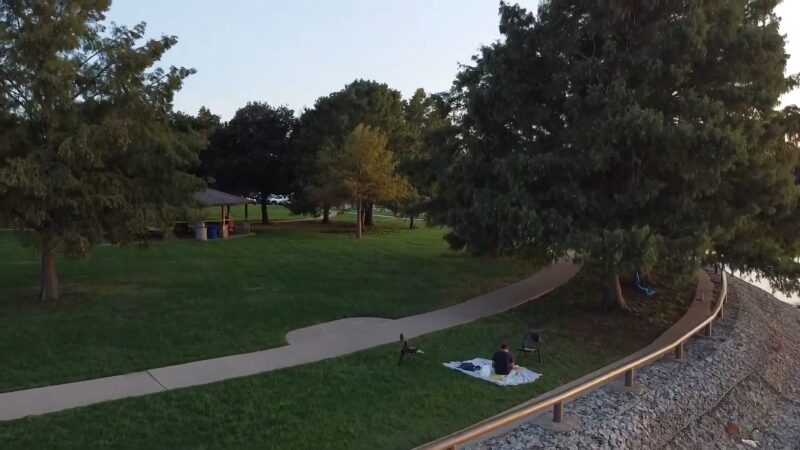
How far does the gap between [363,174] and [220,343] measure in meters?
23.5

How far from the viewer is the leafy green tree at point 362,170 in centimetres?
3419

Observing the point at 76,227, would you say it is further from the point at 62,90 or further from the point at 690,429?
the point at 690,429

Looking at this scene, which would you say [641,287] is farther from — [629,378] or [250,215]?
[250,215]

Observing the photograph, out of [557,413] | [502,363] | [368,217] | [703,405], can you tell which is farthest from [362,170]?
[557,413]

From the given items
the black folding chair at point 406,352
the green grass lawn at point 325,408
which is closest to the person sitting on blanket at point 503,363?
the green grass lawn at point 325,408

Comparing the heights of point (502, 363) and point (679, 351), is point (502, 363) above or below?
above

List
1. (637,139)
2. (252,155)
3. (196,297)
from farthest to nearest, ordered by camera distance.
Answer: (252,155), (196,297), (637,139)

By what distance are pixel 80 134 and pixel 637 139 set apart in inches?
444

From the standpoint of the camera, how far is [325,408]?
8.32 m

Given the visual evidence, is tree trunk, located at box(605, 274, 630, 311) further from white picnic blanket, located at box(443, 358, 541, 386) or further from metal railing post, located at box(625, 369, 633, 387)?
white picnic blanket, located at box(443, 358, 541, 386)

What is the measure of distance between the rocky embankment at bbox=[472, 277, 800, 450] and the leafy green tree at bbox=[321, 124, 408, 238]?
21.7 meters

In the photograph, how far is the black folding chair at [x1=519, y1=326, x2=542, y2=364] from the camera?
11109 mm

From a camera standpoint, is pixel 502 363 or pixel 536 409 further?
pixel 502 363

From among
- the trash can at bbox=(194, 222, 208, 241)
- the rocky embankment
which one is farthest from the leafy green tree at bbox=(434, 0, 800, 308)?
the trash can at bbox=(194, 222, 208, 241)
